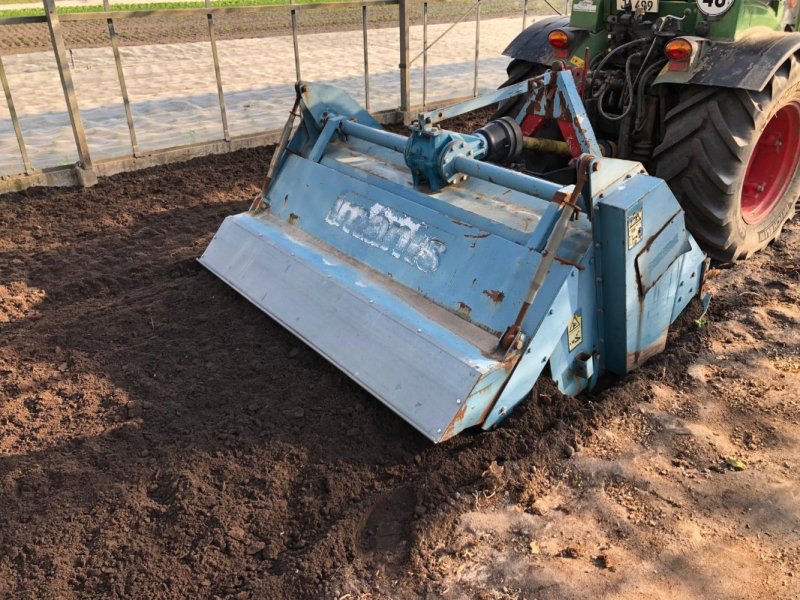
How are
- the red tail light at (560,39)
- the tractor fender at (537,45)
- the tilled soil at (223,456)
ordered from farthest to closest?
1. the tractor fender at (537,45)
2. the red tail light at (560,39)
3. the tilled soil at (223,456)

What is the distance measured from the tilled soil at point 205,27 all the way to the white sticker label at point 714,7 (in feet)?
30.2

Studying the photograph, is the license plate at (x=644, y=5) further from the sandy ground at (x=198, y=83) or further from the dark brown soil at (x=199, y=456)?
the sandy ground at (x=198, y=83)

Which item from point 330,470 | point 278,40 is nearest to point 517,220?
point 330,470

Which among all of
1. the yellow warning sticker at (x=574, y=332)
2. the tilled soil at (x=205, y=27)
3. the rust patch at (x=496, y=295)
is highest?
the rust patch at (x=496, y=295)

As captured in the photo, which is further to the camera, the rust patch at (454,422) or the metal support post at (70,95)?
the metal support post at (70,95)

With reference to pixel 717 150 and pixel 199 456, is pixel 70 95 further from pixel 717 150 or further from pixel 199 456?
pixel 717 150

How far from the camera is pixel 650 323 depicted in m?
3.21

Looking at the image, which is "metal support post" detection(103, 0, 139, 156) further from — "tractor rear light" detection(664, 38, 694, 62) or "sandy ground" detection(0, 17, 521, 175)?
"tractor rear light" detection(664, 38, 694, 62)

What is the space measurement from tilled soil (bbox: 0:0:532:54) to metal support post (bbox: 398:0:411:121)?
212 inches

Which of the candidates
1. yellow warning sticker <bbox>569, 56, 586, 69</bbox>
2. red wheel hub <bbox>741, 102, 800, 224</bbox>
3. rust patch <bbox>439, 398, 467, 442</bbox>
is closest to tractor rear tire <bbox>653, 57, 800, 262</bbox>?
red wheel hub <bbox>741, 102, 800, 224</bbox>

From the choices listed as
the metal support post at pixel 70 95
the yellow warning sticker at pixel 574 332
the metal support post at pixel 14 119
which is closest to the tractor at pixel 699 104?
the yellow warning sticker at pixel 574 332

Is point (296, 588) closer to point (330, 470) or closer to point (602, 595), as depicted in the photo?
point (330, 470)

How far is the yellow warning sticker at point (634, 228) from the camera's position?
2785mm

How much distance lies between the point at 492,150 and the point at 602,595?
2.19m
